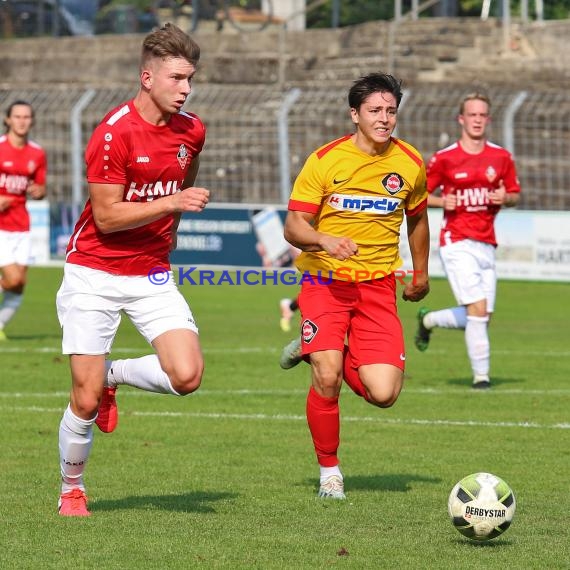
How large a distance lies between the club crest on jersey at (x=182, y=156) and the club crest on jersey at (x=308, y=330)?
1259 mm

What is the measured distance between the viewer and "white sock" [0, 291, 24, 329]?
53.6ft

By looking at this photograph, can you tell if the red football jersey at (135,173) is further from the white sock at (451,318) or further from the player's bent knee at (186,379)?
the white sock at (451,318)

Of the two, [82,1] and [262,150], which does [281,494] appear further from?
[82,1]

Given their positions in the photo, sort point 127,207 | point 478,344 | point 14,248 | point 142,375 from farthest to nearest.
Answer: point 14,248 → point 478,344 → point 142,375 → point 127,207

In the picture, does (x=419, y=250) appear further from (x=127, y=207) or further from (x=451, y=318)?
(x=451, y=318)

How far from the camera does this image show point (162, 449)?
9.64 m

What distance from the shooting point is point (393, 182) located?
8.01 meters

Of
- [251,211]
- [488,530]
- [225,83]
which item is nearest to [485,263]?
[488,530]

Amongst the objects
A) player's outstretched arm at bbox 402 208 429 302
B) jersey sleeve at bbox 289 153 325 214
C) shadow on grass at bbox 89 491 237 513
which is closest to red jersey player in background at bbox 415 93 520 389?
player's outstretched arm at bbox 402 208 429 302

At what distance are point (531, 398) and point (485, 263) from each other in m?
1.36

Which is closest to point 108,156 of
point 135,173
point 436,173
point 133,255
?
point 135,173

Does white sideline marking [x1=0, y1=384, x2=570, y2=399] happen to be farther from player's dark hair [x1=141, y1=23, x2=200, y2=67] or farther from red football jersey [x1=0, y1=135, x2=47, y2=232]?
player's dark hair [x1=141, y1=23, x2=200, y2=67]

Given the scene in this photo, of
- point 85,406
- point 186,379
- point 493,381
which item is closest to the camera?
point 186,379

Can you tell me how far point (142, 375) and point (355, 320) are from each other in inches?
54.8
